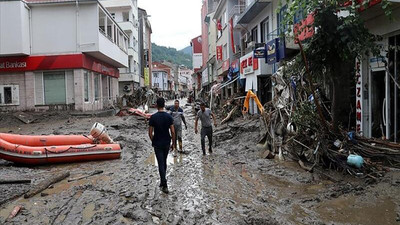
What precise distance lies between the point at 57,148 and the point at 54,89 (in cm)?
1386

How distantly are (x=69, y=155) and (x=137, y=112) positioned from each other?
13553mm

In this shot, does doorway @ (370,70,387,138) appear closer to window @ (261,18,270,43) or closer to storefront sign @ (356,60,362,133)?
storefront sign @ (356,60,362,133)

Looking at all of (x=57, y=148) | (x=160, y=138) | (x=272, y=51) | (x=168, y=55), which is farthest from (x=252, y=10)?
(x=168, y=55)

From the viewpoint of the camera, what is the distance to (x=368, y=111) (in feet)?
30.8

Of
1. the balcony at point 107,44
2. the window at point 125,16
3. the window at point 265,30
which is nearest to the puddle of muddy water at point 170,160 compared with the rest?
the window at point 265,30

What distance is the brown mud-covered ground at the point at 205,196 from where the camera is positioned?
5180 millimetres

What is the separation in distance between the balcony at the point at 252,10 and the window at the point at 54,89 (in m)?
11.8

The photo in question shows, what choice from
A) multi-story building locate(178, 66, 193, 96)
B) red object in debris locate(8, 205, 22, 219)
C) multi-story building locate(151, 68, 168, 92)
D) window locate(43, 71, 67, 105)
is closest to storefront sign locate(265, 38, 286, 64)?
red object in debris locate(8, 205, 22, 219)

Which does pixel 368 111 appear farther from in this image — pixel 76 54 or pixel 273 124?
pixel 76 54

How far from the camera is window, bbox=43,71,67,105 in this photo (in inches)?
875

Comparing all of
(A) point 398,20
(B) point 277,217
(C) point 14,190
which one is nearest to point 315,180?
(B) point 277,217

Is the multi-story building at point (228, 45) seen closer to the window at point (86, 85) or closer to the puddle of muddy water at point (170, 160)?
the window at point (86, 85)

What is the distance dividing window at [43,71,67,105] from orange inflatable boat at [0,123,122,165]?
12.8m

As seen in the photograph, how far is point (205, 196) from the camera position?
6.41 metres
